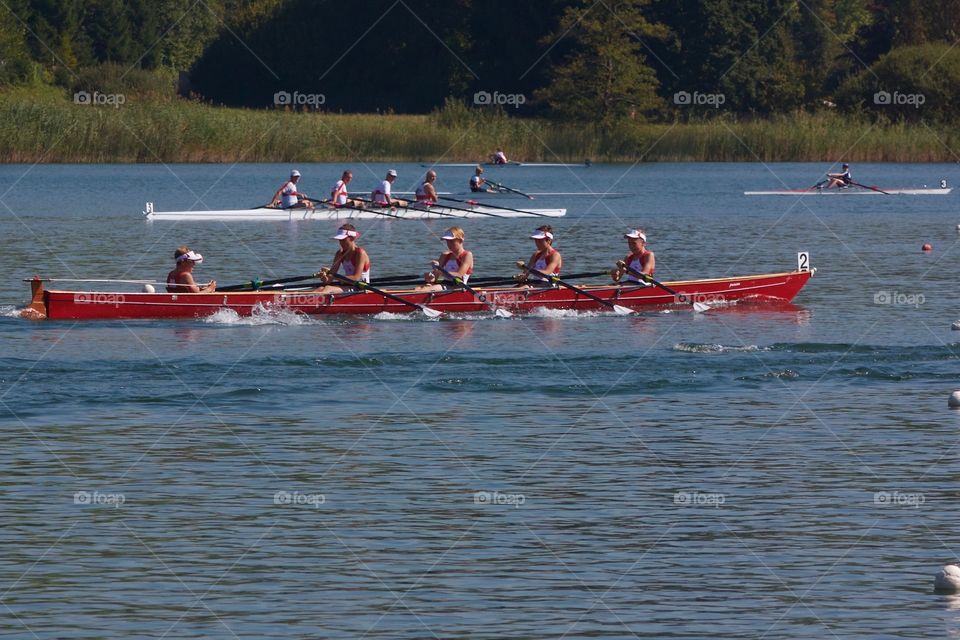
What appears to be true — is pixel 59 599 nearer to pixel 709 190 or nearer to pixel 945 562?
pixel 945 562

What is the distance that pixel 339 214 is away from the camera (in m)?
43.4

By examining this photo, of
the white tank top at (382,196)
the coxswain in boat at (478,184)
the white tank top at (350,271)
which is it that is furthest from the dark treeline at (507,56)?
the white tank top at (350,271)

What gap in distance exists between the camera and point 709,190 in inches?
2344

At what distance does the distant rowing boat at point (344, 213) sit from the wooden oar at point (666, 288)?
17172mm

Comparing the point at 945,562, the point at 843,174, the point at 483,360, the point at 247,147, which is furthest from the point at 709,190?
the point at 945,562

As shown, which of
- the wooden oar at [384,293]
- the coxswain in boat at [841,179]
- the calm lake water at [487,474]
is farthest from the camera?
the coxswain in boat at [841,179]

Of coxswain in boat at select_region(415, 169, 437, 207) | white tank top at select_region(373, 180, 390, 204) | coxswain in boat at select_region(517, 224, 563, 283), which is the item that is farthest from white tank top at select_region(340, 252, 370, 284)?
coxswain in boat at select_region(415, 169, 437, 207)

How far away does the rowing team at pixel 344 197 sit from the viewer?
41219 millimetres

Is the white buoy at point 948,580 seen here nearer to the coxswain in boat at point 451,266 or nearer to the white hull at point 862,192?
the coxswain in boat at point 451,266

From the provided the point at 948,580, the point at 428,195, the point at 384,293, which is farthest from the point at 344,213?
the point at 948,580

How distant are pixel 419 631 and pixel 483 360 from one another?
10.1 meters

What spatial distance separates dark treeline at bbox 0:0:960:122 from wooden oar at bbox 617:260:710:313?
53622mm

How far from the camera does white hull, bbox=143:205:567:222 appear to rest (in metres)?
41.6

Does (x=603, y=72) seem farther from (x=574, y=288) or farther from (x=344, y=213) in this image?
(x=574, y=288)
